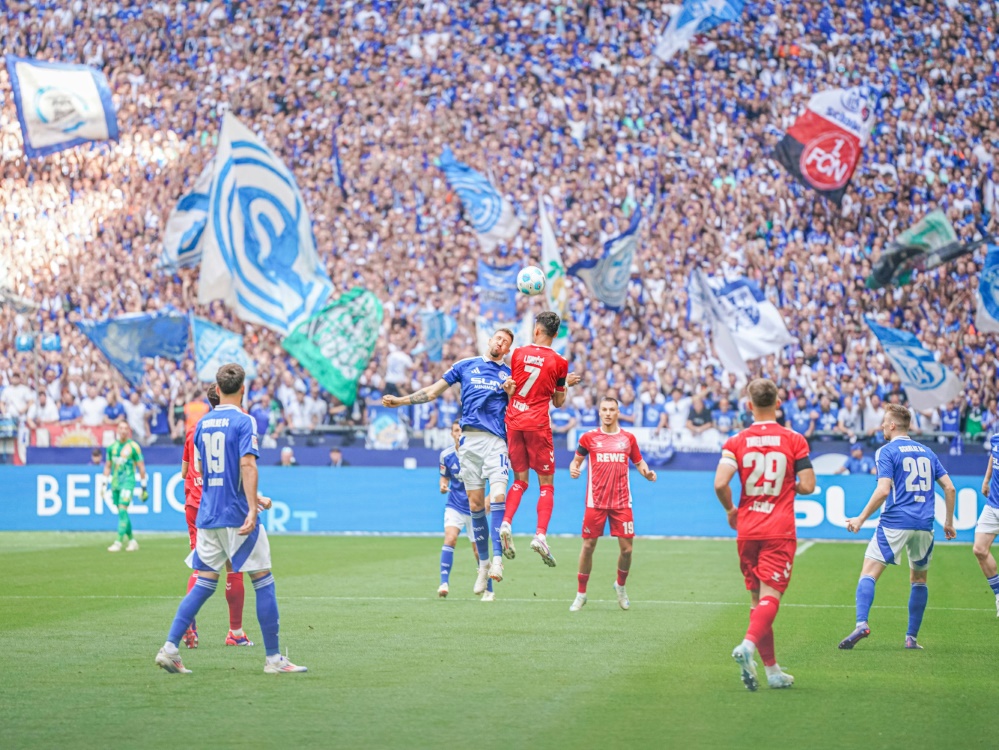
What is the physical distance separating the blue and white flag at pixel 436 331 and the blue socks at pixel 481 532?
14.8m

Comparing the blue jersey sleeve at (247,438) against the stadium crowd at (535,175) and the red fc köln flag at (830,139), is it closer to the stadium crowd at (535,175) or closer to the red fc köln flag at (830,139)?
the stadium crowd at (535,175)

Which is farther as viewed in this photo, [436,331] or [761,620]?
[436,331]

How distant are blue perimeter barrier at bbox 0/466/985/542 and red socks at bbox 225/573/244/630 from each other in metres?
15.1

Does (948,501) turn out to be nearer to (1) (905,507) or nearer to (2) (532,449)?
(1) (905,507)

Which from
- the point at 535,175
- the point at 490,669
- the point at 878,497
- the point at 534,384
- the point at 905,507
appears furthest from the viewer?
the point at 535,175

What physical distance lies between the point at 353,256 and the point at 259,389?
5220 millimetres

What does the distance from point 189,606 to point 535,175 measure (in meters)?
25.5

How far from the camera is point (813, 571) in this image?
19.1 m

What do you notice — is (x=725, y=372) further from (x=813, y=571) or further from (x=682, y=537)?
(x=813, y=571)

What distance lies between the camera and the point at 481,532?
1438 cm

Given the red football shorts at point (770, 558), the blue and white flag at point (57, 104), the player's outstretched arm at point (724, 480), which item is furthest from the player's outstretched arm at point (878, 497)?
the blue and white flag at point (57, 104)

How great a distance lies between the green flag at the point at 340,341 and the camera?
24.5 m

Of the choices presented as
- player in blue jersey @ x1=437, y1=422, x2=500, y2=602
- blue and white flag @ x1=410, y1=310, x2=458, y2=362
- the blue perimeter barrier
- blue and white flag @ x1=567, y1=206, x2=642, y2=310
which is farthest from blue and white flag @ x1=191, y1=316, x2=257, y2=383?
player in blue jersey @ x1=437, y1=422, x2=500, y2=602

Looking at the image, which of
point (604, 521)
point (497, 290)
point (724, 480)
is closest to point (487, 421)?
point (604, 521)
